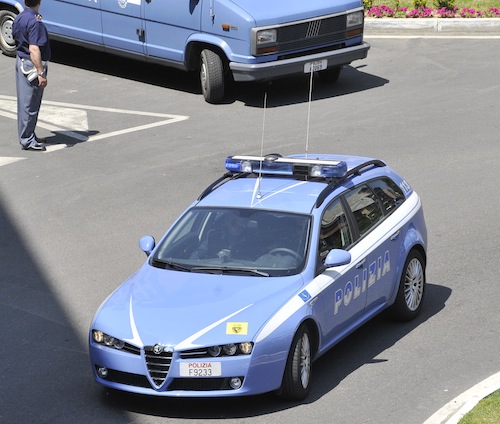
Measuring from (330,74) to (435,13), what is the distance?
4186 millimetres

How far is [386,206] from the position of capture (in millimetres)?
10508

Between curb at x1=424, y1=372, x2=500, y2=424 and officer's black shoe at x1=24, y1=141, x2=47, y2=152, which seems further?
officer's black shoe at x1=24, y1=141, x2=47, y2=152

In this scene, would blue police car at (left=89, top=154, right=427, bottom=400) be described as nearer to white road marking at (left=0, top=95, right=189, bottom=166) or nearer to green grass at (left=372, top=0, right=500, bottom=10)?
white road marking at (left=0, top=95, right=189, bottom=166)

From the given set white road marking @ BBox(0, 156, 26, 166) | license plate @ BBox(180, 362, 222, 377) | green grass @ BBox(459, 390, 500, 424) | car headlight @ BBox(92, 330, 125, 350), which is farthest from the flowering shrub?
license plate @ BBox(180, 362, 222, 377)

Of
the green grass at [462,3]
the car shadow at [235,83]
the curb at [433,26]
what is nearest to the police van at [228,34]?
the car shadow at [235,83]

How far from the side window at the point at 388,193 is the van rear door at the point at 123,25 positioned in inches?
334

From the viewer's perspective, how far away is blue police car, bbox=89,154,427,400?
8.34 m

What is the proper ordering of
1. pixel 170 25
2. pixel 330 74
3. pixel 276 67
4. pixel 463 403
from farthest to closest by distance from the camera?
pixel 330 74 < pixel 170 25 < pixel 276 67 < pixel 463 403

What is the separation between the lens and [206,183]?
47.9 ft

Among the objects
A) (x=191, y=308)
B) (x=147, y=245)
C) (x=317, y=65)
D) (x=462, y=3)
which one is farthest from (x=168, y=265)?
(x=462, y=3)

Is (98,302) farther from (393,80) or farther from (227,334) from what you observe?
(393,80)

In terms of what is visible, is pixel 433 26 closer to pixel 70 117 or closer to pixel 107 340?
pixel 70 117

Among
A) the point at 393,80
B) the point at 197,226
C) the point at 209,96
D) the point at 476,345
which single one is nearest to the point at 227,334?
the point at 197,226

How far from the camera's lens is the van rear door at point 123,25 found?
18.4 m
